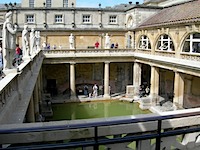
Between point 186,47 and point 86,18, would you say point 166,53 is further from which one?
point 86,18

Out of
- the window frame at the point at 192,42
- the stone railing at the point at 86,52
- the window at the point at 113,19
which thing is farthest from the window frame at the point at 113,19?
the window frame at the point at 192,42

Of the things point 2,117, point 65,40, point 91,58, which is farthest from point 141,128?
point 65,40

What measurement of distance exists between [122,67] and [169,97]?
7.92m

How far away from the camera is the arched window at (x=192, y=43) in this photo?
767 inches

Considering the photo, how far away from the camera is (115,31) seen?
3306cm

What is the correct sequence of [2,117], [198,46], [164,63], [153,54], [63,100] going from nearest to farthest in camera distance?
1. [2,117]
2. [198,46]
3. [164,63]
4. [153,54]
5. [63,100]

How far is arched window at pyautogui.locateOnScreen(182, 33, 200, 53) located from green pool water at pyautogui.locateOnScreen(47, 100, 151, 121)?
23.9 feet

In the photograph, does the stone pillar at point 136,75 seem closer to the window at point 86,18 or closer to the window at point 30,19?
the window at point 86,18

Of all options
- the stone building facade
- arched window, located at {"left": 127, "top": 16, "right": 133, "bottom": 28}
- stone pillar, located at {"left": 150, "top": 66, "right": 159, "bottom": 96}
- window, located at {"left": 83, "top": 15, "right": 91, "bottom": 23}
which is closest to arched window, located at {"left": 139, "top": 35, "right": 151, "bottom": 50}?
the stone building facade

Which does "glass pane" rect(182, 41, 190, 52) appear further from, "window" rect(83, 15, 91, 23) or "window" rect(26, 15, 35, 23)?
"window" rect(26, 15, 35, 23)

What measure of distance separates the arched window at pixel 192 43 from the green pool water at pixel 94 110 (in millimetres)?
7290

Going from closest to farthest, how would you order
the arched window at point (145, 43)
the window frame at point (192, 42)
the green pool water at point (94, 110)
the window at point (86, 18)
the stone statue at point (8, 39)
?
the stone statue at point (8, 39)
the window frame at point (192, 42)
the green pool water at point (94, 110)
the arched window at point (145, 43)
the window at point (86, 18)

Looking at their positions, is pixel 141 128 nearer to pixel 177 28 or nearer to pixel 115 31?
pixel 177 28

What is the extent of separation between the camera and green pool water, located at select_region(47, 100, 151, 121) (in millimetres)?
22562
